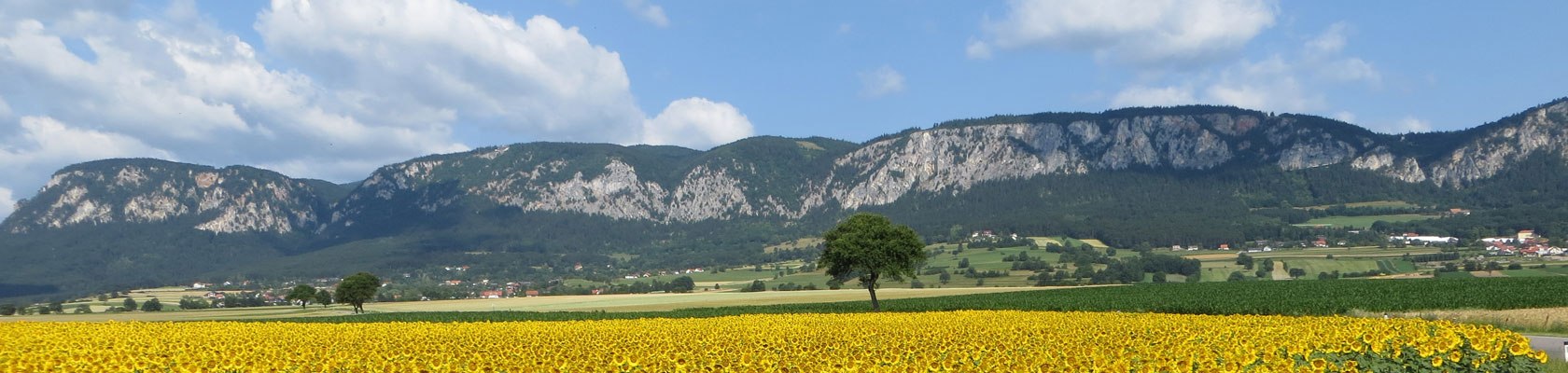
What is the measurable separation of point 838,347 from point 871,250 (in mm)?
48779

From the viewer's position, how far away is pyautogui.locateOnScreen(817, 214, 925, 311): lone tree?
2766 inches

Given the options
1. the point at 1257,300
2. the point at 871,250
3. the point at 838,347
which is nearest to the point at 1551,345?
the point at 838,347

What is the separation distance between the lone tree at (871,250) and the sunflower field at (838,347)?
35389 millimetres

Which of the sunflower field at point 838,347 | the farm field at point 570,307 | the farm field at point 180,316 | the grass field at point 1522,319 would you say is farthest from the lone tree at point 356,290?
the grass field at point 1522,319

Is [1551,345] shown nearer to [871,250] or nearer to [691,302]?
[871,250]

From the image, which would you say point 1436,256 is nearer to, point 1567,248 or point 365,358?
point 1567,248

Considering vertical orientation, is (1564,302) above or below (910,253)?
below

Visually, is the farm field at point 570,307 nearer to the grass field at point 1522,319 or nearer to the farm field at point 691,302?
the farm field at point 691,302

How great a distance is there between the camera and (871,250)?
70.2 m

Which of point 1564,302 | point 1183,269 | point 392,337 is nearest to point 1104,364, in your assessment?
point 392,337

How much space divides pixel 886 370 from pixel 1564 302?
50821mm

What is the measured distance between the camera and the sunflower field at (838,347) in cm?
1581

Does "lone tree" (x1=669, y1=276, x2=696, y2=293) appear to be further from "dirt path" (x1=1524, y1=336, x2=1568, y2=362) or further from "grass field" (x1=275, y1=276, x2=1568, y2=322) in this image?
→ "dirt path" (x1=1524, y1=336, x2=1568, y2=362)

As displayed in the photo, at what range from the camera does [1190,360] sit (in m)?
14.8
